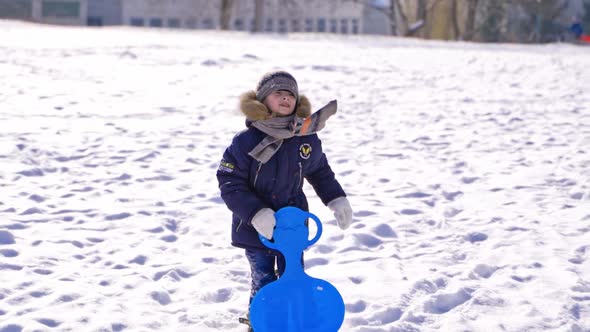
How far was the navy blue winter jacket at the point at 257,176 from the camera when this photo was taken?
3.33 m

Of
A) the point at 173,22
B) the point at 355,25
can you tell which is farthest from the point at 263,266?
the point at 355,25

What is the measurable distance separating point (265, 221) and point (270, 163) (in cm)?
31

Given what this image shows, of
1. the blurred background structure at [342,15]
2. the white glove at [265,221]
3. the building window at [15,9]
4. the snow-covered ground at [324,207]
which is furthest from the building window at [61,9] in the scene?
the white glove at [265,221]

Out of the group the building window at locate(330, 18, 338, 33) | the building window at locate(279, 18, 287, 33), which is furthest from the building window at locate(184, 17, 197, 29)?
the building window at locate(330, 18, 338, 33)

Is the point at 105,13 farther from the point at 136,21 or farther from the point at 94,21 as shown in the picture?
the point at 136,21

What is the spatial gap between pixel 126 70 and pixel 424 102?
5.69 metres

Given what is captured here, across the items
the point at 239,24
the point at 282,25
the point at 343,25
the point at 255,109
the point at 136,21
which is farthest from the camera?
the point at 343,25

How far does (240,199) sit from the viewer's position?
329 cm

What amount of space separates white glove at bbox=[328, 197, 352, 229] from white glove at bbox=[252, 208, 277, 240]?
0.36 metres

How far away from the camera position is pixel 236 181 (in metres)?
3.37

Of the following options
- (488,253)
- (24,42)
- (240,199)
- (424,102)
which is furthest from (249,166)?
(24,42)

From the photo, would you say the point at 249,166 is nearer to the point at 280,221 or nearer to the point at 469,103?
the point at 280,221

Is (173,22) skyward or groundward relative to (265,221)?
skyward

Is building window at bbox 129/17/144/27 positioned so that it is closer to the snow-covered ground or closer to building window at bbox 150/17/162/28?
building window at bbox 150/17/162/28
